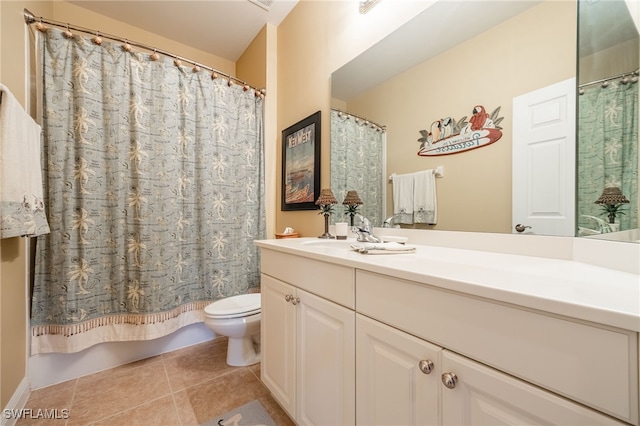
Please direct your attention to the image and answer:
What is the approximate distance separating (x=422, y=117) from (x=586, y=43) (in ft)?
1.71

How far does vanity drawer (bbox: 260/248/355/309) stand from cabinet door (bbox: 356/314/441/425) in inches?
3.8

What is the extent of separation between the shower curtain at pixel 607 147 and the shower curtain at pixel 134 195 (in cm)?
194

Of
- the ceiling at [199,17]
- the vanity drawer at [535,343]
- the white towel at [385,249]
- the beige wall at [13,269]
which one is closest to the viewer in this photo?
the vanity drawer at [535,343]

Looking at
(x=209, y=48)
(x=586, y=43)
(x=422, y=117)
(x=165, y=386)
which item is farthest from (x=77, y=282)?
(x=586, y=43)

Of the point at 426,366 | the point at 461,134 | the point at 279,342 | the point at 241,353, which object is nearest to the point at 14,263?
the point at 241,353

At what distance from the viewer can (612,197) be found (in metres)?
0.69

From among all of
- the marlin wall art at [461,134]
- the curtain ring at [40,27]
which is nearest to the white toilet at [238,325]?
the marlin wall art at [461,134]

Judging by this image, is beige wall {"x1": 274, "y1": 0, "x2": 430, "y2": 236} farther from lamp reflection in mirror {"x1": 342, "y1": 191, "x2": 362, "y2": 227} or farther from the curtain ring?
the curtain ring

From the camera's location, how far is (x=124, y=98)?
1616 millimetres

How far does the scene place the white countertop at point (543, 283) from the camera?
0.37 meters

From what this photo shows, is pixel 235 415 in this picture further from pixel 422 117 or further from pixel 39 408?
pixel 422 117

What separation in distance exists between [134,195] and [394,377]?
5.99ft

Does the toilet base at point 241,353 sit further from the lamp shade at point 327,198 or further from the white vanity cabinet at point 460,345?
the lamp shade at point 327,198

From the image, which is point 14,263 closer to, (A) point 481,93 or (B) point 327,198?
(B) point 327,198
